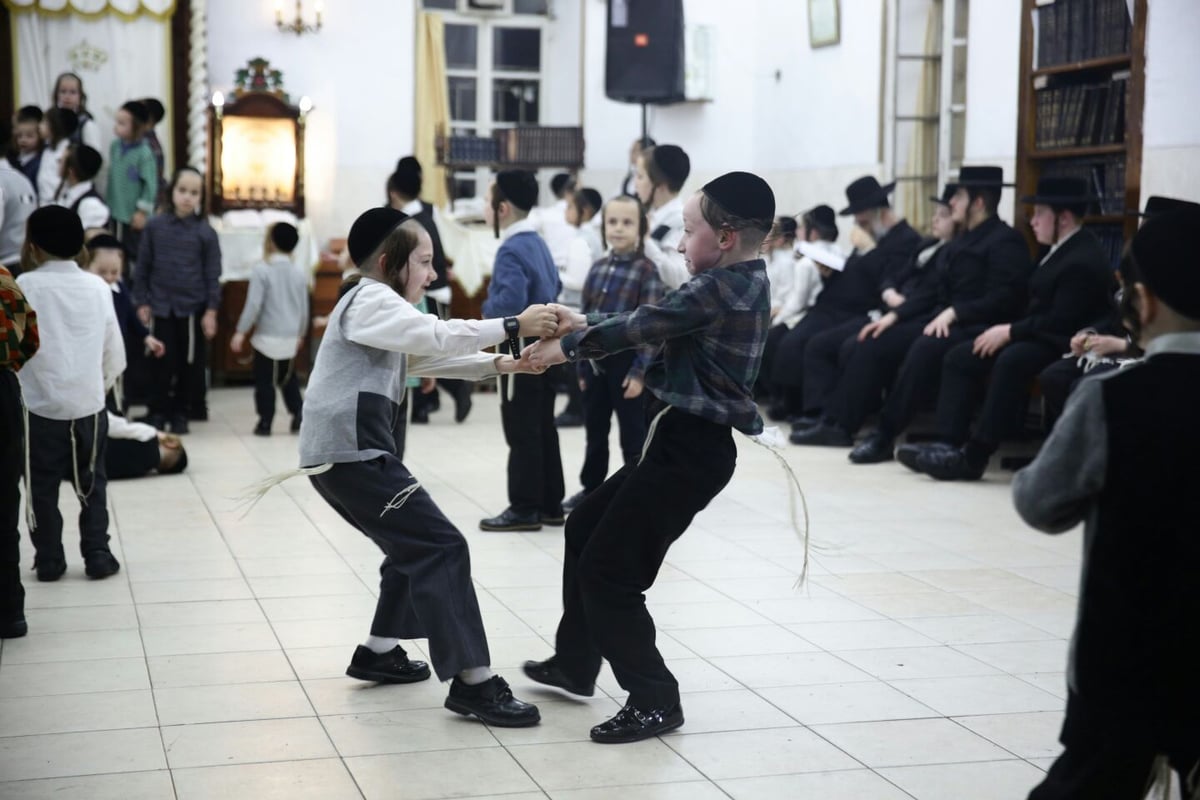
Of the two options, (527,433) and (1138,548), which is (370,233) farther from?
(527,433)

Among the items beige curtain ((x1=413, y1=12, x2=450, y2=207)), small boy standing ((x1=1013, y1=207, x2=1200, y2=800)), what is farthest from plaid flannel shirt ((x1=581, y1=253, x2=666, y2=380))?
beige curtain ((x1=413, y1=12, x2=450, y2=207))

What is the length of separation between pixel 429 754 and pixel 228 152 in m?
8.90

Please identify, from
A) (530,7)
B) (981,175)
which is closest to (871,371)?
(981,175)

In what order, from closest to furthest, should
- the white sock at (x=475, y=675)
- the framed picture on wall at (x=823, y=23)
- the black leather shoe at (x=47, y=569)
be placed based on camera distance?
1. the white sock at (x=475, y=675)
2. the black leather shoe at (x=47, y=569)
3. the framed picture on wall at (x=823, y=23)

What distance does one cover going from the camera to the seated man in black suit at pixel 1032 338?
713cm

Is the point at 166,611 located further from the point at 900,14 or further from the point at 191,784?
the point at 900,14

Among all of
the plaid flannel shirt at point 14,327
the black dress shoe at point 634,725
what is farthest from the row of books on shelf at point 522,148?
the black dress shoe at point 634,725

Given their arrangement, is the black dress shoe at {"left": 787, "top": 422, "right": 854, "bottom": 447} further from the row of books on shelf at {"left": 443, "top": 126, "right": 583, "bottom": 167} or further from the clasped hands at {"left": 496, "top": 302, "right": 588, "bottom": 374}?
the clasped hands at {"left": 496, "top": 302, "right": 588, "bottom": 374}

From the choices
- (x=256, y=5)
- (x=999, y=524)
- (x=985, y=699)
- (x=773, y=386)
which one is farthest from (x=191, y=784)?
(x=256, y=5)

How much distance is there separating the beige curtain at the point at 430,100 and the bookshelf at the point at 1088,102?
17.8ft

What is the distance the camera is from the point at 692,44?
40.9 ft

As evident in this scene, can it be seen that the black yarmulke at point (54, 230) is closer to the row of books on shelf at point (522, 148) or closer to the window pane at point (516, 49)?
the row of books on shelf at point (522, 148)

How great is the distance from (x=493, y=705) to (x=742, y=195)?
51.6 inches

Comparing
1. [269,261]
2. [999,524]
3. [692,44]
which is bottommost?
[999,524]
